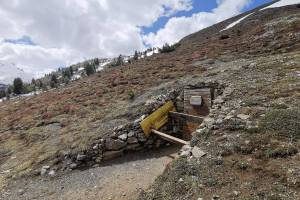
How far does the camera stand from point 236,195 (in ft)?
18.8

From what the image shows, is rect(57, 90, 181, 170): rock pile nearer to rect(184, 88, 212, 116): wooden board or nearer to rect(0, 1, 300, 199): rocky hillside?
rect(0, 1, 300, 199): rocky hillside

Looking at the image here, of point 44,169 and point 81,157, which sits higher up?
point 81,157

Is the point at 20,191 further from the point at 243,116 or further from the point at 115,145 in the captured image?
the point at 243,116

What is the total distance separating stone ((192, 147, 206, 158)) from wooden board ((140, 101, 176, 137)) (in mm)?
5794

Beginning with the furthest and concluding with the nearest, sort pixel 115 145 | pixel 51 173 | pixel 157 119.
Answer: pixel 157 119 < pixel 115 145 < pixel 51 173

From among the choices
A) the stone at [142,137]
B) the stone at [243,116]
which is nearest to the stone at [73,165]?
the stone at [142,137]

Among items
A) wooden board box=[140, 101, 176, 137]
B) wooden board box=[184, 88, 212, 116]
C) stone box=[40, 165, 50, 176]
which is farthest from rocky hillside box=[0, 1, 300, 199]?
wooden board box=[184, 88, 212, 116]

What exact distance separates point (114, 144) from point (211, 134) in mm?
6193

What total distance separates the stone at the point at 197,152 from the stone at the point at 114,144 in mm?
6013

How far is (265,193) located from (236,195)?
1.98 feet

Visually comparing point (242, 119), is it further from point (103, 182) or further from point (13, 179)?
point (13, 179)

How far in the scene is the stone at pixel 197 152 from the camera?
7.68 metres

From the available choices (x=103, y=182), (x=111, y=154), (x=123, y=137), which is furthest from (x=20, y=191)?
(x=123, y=137)

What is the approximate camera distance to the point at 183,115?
13.8 m
